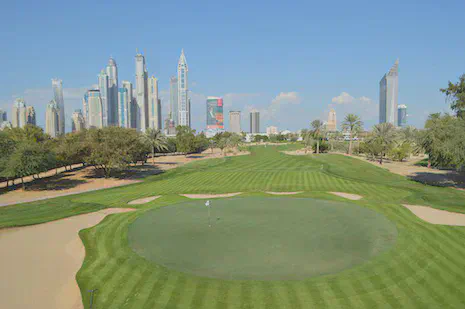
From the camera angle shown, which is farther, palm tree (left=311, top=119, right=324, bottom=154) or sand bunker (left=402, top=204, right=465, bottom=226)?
palm tree (left=311, top=119, right=324, bottom=154)

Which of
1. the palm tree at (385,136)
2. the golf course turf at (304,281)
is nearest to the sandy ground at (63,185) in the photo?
the golf course turf at (304,281)

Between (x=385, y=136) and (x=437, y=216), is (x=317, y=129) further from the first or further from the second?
(x=437, y=216)

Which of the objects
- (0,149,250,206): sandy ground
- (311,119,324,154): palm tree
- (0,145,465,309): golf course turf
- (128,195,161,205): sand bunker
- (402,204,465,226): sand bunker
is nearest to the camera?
(0,145,465,309): golf course turf

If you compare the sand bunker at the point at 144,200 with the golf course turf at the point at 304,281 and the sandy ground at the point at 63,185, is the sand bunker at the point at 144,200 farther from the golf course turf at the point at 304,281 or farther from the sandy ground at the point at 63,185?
the sandy ground at the point at 63,185

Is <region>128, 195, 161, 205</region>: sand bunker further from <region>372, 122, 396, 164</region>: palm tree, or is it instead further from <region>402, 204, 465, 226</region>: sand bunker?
<region>372, 122, 396, 164</region>: palm tree

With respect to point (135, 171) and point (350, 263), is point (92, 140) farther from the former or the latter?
point (350, 263)

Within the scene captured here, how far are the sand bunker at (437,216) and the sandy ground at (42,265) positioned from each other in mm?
27070

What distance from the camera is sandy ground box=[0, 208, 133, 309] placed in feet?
42.9

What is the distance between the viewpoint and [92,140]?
5516cm

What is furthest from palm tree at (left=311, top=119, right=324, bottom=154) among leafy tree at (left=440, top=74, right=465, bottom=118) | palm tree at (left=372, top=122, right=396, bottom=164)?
leafy tree at (left=440, top=74, right=465, bottom=118)

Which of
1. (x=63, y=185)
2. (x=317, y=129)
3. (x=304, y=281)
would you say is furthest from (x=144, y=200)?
(x=317, y=129)

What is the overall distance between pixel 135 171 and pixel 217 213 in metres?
47.4

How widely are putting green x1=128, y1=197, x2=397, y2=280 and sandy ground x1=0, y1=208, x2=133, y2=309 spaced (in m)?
3.94

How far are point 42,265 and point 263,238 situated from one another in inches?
531
